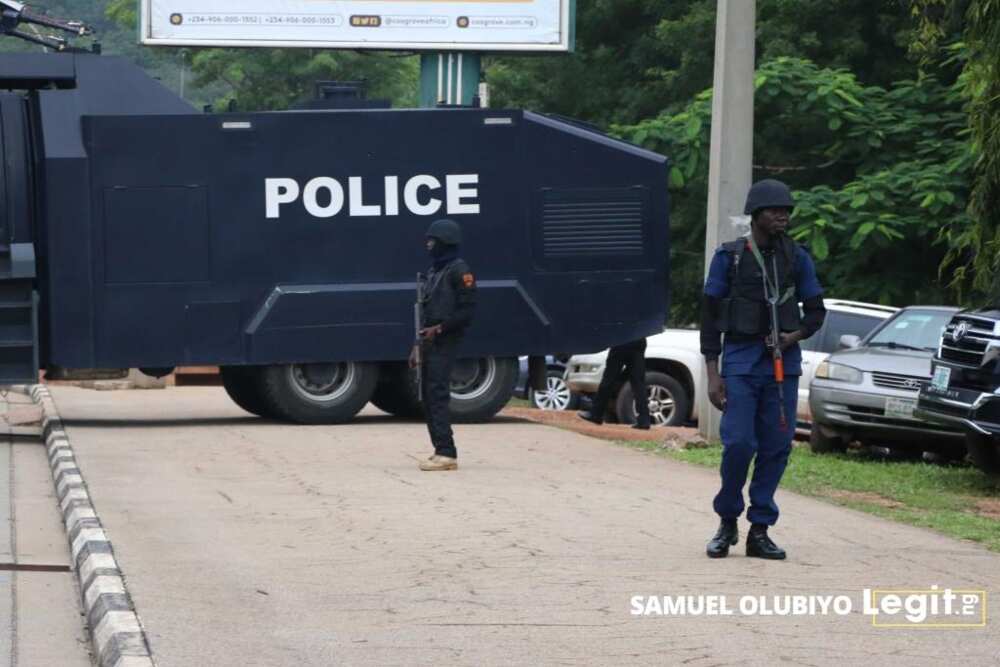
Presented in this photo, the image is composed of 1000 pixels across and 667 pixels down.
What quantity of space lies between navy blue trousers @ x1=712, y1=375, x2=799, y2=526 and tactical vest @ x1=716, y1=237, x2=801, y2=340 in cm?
26

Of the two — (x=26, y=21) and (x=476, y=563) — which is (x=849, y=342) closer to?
(x=476, y=563)

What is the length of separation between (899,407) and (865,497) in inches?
139

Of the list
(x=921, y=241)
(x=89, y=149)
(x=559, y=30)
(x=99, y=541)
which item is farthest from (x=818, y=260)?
(x=99, y=541)

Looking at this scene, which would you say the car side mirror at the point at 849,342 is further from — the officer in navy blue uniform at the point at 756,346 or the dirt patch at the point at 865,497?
the officer in navy blue uniform at the point at 756,346

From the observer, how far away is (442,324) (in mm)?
14609

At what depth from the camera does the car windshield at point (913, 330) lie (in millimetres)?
18766

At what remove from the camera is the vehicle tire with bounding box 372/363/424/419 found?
20.5m

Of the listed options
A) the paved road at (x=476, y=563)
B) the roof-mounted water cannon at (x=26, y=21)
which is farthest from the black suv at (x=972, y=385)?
the roof-mounted water cannon at (x=26, y=21)

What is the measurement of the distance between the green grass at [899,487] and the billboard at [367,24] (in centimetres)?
889

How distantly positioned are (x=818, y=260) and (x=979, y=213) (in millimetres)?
9079

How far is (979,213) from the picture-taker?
17047mm

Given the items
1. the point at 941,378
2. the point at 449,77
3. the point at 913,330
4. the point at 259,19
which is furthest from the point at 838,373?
the point at 259,19

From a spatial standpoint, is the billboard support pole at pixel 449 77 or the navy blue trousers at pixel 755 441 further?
the billboard support pole at pixel 449 77

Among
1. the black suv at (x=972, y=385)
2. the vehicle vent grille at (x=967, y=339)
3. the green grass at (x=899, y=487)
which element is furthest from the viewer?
the vehicle vent grille at (x=967, y=339)
